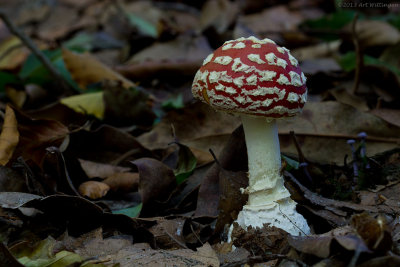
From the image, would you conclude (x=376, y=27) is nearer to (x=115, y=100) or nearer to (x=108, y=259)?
(x=115, y=100)

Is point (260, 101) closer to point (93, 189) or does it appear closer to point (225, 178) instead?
point (225, 178)

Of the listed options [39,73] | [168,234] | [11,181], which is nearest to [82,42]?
[39,73]

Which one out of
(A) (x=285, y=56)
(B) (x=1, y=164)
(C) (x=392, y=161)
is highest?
(A) (x=285, y=56)

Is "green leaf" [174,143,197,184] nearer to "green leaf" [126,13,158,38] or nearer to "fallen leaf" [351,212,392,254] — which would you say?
"fallen leaf" [351,212,392,254]

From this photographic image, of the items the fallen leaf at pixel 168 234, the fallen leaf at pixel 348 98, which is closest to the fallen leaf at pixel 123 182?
the fallen leaf at pixel 168 234

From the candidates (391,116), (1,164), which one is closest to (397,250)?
(391,116)

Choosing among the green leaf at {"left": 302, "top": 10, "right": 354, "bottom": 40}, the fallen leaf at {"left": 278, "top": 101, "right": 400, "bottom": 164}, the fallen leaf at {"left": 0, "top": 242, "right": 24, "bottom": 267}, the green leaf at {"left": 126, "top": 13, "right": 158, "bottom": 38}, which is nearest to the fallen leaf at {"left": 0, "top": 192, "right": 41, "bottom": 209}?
the fallen leaf at {"left": 0, "top": 242, "right": 24, "bottom": 267}
